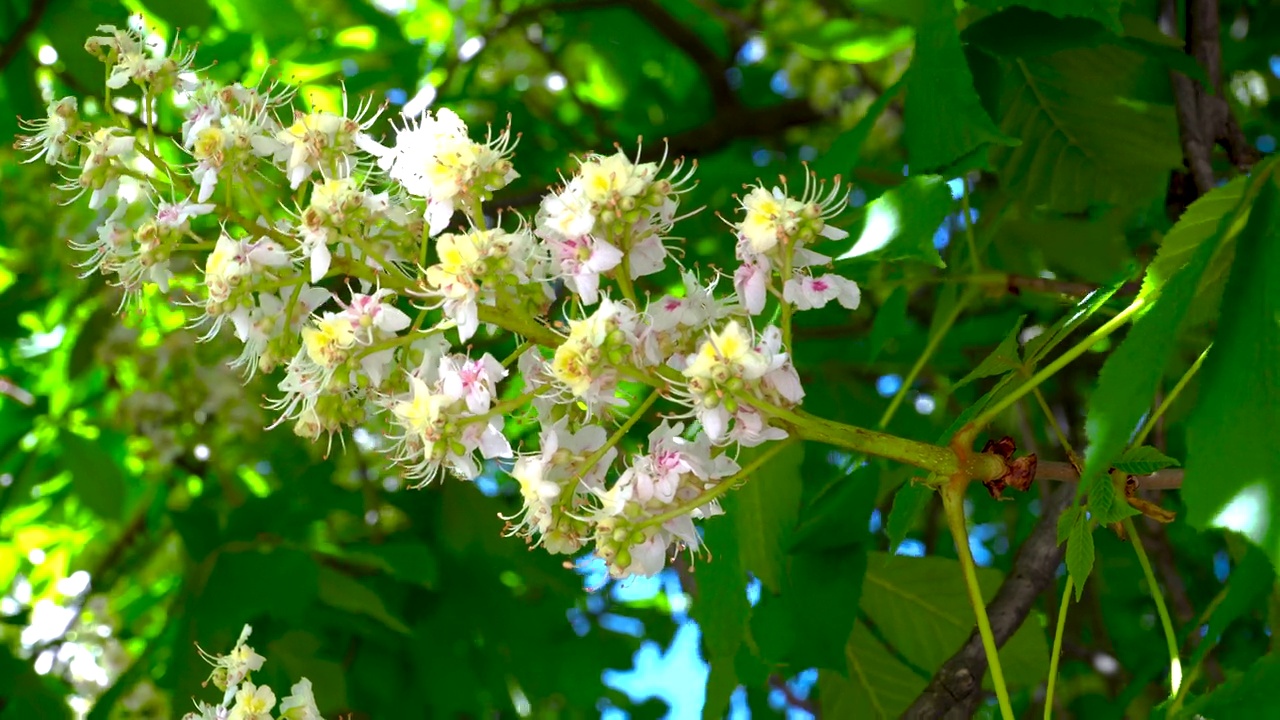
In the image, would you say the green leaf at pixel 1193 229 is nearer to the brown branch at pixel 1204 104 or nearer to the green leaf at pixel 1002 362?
the green leaf at pixel 1002 362

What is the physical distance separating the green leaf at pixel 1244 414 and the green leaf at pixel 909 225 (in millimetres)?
263

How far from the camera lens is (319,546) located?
227cm

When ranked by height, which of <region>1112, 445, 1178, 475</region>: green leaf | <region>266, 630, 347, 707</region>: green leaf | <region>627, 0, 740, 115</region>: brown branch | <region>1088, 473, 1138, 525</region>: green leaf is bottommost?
<region>266, 630, 347, 707</region>: green leaf

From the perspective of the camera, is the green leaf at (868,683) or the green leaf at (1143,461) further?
the green leaf at (868,683)

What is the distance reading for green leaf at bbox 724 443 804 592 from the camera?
4.21 ft

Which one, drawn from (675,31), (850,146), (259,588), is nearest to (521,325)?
(850,146)

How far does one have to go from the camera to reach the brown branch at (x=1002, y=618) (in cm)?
130

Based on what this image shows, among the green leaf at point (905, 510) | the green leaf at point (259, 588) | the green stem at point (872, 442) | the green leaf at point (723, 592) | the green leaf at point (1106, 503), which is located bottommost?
the green leaf at point (259, 588)

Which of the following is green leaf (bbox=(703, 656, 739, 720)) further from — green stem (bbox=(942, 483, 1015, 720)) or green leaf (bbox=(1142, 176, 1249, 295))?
green leaf (bbox=(1142, 176, 1249, 295))

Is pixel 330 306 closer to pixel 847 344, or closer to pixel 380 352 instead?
pixel 380 352

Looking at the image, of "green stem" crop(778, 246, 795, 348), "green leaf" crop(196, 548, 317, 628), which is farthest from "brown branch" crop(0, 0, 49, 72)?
"green stem" crop(778, 246, 795, 348)

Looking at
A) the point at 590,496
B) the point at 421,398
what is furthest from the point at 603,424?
the point at 421,398

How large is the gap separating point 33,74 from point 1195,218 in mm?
1994

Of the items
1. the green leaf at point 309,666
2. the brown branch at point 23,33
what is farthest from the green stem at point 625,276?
the brown branch at point 23,33
